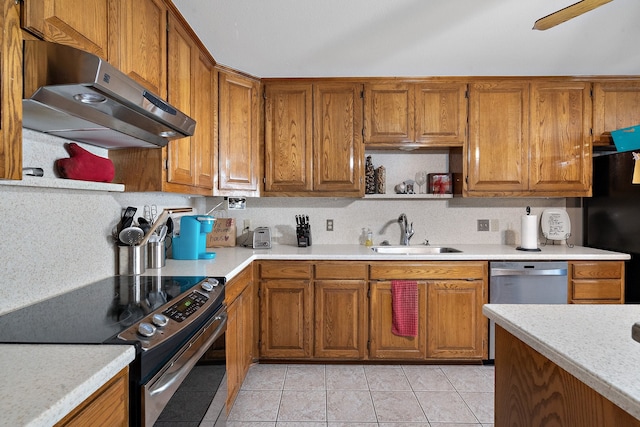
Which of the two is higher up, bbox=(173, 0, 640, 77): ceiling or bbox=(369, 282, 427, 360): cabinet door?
bbox=(173, 0, 640, 77): ceiling

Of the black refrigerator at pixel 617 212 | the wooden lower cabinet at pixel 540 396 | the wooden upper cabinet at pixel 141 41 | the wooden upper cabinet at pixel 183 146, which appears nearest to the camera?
the wooden lower cabinet at pixel 540 396

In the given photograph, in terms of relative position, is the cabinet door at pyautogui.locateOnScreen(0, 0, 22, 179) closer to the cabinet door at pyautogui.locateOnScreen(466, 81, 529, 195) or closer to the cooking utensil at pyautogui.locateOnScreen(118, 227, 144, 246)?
the cooking utensil at pyautogui.locateOnScreen(118, 227, 144, 246)

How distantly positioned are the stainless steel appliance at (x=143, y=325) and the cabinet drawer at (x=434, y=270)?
4.62ft

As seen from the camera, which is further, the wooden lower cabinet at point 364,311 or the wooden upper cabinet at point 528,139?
the wooden upper cabinet at point 528,139

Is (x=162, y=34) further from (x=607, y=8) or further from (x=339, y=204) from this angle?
(x=607, y=8)

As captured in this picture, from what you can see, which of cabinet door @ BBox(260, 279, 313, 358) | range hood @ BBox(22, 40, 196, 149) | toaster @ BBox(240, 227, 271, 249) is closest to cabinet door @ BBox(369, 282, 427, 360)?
cabinet door @ BBox(260, 279, 313, 358)

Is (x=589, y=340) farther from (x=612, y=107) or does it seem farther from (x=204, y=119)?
(x=612, y=107)

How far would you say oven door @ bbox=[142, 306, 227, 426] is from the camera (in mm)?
997

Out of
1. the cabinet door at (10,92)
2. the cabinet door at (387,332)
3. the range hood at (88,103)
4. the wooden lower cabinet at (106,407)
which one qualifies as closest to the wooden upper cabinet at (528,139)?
the cabinet door at (387,332)

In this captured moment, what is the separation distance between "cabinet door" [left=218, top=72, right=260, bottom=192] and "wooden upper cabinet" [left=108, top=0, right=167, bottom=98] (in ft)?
2.82

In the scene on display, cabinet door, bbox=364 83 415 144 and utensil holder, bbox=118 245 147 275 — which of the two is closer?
utensil holder, bbox=118 245 147 275

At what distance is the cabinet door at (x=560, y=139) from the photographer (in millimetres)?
2893

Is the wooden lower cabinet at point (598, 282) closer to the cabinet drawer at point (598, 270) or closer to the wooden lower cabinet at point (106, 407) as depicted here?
the cabinet drawer at point (598, 270)

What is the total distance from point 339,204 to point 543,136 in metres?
1.78
